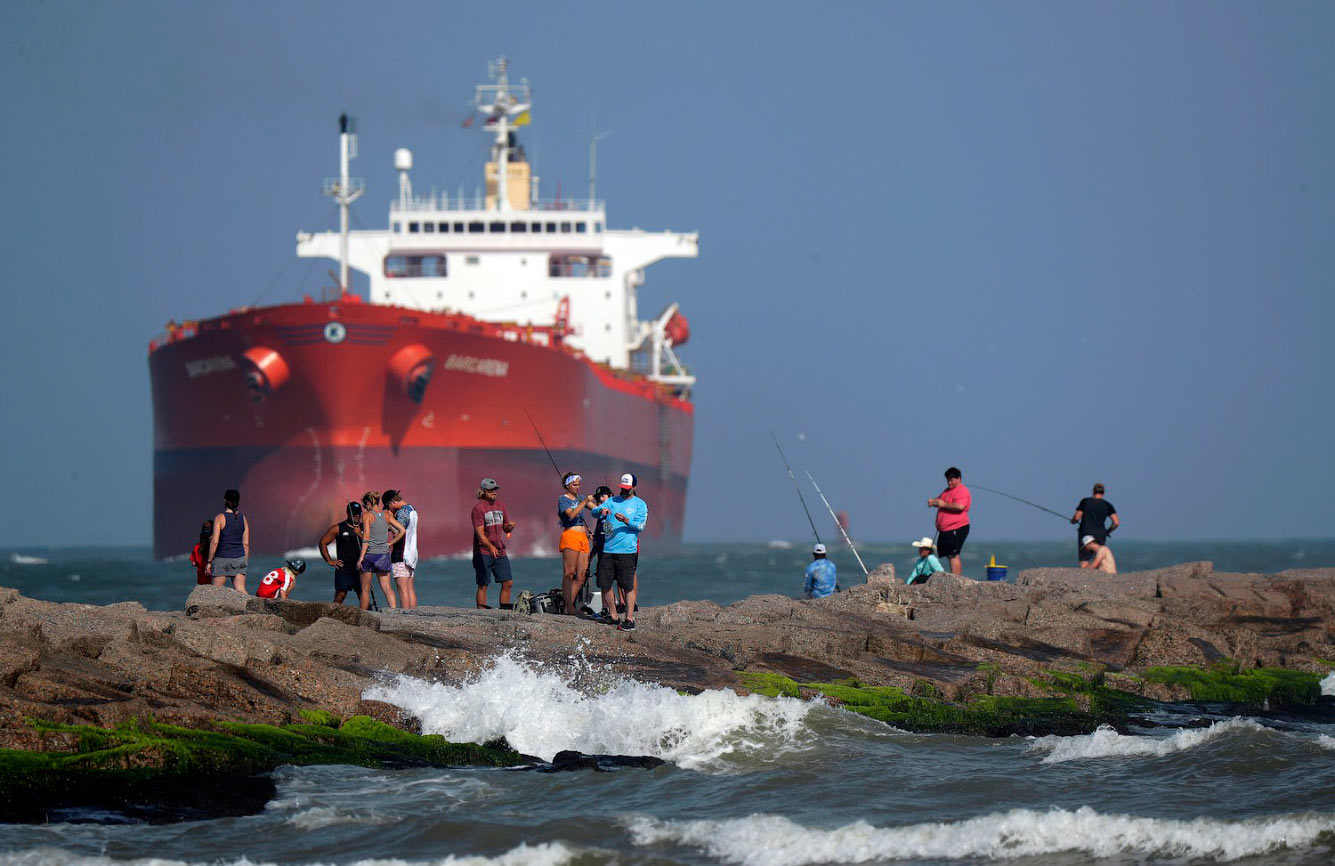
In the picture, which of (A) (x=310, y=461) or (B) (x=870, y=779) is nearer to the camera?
(B) (x=870, y=779)

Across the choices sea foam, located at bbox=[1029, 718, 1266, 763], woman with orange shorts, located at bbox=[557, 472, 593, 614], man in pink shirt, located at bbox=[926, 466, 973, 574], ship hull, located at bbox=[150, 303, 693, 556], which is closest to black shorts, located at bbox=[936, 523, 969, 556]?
man in pink shirt, located at bbox=[926, 466, 973, 574]

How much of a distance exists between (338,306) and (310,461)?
318cm

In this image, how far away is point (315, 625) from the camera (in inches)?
384

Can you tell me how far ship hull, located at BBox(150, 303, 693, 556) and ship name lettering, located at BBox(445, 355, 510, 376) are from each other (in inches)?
1.2

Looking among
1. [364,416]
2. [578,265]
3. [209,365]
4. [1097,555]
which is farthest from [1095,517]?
[578,265]

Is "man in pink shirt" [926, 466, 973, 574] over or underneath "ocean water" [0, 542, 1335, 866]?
over

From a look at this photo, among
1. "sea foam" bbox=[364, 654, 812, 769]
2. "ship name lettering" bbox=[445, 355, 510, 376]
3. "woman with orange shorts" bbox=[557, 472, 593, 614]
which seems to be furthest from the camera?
"ship name lettering" bbox=[445, 355, 510, 376]

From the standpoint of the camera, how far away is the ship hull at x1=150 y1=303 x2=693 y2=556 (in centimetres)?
3080

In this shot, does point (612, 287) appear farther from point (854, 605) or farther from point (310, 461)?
point (854, 605)

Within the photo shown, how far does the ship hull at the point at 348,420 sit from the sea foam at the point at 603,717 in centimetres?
2230

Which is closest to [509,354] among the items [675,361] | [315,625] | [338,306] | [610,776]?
[338,306]

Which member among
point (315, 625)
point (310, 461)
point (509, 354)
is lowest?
point (315, 625)

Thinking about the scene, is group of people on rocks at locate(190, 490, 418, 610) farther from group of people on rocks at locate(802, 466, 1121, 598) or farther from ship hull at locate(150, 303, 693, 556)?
ship hull at locate(150, 303, 693, 556)

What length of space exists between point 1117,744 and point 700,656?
2.86 m
